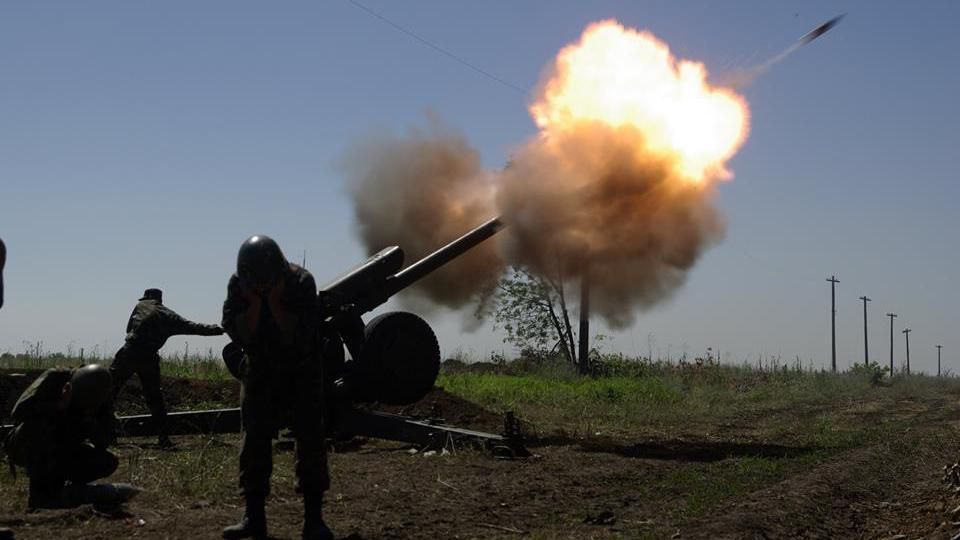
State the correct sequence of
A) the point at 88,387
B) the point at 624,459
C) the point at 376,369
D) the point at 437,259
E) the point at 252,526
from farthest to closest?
1. the point at 437,259
2. the point at 376,369
3. the point at 624,459
4. the point at 88,387
5. the point at 252,526

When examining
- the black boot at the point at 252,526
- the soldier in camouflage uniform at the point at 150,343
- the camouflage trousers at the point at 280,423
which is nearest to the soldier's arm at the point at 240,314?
the camouflage trousers at the point at 280,423

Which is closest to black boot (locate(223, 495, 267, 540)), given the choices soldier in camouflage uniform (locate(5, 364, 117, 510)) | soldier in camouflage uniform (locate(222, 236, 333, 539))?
soldier in camouflage uniform (locate(222, 236, 333, 539))

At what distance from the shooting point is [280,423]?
22.1 ft

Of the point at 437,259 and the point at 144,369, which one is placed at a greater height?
the point at 437,259

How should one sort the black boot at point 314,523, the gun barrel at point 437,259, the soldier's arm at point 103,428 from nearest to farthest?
the black boot at point 314,523, the soldier's arm at point 103,428, the gun barrel at point 437,259

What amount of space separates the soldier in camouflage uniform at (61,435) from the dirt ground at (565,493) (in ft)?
0.88

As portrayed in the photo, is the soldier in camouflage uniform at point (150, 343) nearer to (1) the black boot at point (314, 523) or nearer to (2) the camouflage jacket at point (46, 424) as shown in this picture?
(2) the camouflage jacket at point (46, 424)

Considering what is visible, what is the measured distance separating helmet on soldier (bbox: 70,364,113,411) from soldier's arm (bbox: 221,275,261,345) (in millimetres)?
1528

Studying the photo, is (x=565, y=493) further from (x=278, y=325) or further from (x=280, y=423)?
(x=278, y=325)

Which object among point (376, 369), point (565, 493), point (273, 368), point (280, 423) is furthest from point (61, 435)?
point (376, 369)

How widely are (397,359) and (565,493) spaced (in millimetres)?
3996

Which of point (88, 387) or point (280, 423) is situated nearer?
point (280, 423)

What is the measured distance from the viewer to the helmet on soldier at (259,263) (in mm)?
6473

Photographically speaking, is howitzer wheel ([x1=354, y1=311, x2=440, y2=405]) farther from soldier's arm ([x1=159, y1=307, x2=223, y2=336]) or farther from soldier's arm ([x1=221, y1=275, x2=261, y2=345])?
soldier's arm ([x1=221, y1=275, x2=261, y2=345])
